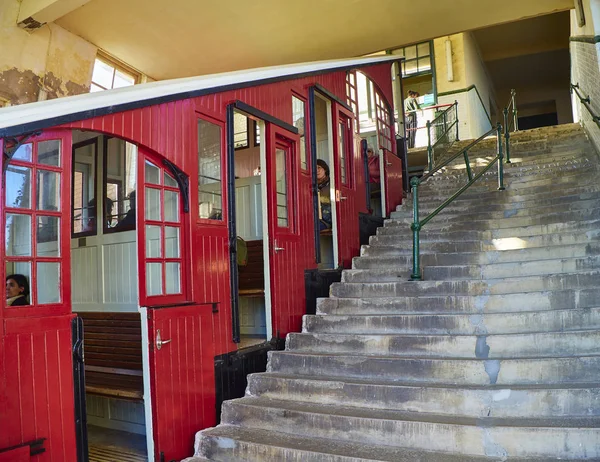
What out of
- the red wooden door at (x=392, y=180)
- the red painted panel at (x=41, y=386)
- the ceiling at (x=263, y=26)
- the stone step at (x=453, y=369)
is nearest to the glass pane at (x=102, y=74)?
the ceiling at (x=263, y=26)

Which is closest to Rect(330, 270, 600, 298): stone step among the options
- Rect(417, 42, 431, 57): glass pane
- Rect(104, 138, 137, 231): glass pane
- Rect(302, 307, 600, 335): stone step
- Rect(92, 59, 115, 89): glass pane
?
Rect(302, 307, 600, 335): stone step

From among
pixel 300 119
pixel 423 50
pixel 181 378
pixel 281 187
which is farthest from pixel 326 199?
pixel 423 50

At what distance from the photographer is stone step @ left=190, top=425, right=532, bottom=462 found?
3.14 metres

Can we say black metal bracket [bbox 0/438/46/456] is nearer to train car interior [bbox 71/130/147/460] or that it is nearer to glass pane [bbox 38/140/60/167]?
train car interior [bbox 71/130/147/460]

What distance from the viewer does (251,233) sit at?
6.30 meters

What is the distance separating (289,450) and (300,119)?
3.49 metres

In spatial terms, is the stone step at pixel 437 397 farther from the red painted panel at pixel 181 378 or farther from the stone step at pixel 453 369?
the red painted panel at pixel 181 378

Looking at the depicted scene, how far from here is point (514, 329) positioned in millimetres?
4023

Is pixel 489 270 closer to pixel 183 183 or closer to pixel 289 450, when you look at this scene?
pixel 289 450

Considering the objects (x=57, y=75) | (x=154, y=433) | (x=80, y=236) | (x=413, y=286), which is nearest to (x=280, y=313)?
(x=413, y=286)

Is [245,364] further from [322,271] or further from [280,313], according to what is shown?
[322,271]

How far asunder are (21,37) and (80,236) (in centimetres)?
250

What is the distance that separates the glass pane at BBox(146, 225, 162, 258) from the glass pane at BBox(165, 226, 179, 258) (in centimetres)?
7

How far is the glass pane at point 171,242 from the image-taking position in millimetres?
3854
